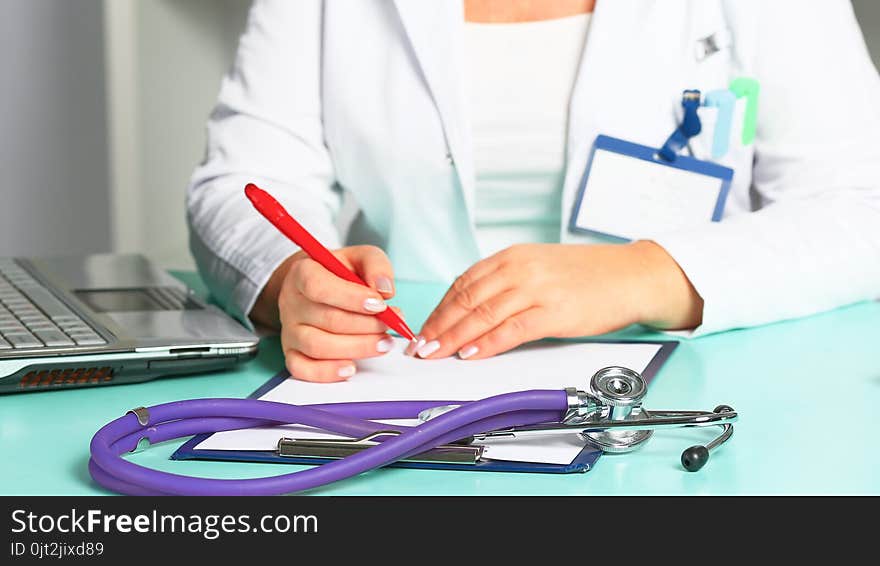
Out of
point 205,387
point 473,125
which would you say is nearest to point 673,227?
point 473,125

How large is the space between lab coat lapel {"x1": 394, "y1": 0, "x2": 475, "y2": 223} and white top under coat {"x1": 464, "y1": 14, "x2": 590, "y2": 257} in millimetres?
23

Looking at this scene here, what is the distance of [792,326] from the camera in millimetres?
1004

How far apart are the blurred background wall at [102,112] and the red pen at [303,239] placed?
1.62m

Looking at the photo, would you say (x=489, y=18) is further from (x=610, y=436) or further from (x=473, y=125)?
(x=610, y=436)

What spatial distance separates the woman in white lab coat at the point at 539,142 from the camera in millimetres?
999

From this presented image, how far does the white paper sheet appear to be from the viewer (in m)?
0.67

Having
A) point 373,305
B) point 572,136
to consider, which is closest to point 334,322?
point 373,305

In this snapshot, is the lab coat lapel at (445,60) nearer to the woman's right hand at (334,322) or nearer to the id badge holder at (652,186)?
the id badge holder at (652,186)

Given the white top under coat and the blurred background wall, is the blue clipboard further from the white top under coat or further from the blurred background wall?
the blurred background wall

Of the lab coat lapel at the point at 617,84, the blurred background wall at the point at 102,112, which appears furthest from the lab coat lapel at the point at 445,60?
the blurred background wall at the point at 102,112

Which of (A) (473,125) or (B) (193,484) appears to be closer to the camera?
(B) (193,484)

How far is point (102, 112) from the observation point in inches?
95.3

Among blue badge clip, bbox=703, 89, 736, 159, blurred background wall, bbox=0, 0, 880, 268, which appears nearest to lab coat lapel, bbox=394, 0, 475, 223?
blue badge clip, bbox=703, 89, 736, 159
